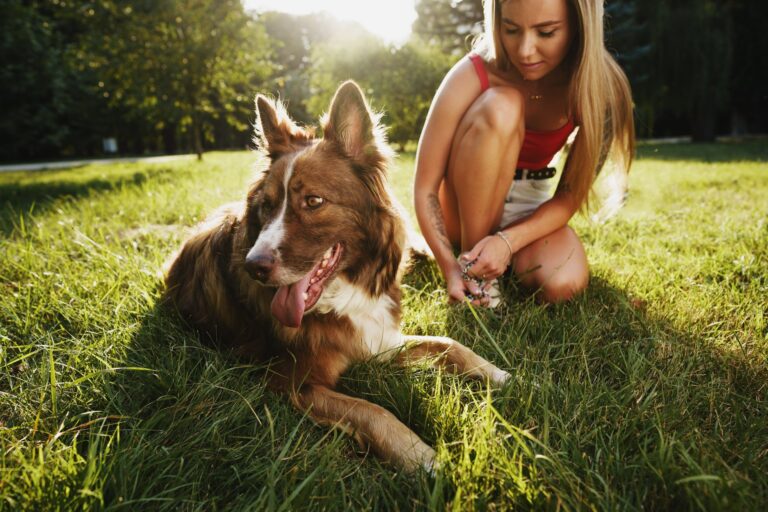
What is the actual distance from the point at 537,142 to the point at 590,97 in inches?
21.3

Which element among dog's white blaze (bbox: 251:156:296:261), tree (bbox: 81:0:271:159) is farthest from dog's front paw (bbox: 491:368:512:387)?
tree (bbox: 81:0:271:159)

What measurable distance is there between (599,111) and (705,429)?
1906mm

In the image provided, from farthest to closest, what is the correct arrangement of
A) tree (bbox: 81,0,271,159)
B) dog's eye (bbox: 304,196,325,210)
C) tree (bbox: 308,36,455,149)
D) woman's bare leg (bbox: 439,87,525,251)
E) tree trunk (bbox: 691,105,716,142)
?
tree trunk (bbox: 691,105,716,142) < tree (bbox: 308,36,455,149) < tree (bbox: 81,0,271,159) < woman's bare leg (bbox: 439,87,525,251) < dog's eye (bbox: 304,196,325,210)

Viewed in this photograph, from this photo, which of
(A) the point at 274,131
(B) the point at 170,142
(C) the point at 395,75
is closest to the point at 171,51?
(C) the point at 395,75

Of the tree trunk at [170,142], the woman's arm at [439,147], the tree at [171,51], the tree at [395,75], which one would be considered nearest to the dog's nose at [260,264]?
the woman's arm at [439,147]

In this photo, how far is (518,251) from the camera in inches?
131

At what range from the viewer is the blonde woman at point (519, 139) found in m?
2.83

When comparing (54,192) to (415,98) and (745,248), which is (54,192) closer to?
(745,248)

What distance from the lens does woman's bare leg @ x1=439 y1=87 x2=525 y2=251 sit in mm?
2979

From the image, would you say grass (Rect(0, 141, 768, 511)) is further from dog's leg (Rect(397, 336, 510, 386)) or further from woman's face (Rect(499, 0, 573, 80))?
woman's face (Rect(499, 0, 573, 80))

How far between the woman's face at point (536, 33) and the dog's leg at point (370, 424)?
2.17 m

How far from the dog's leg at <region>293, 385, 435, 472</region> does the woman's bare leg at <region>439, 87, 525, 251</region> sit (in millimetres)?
1678

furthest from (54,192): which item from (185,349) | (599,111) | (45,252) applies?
(599,111)

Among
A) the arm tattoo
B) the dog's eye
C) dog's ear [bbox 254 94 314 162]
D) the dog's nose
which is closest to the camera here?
the dog's nose
